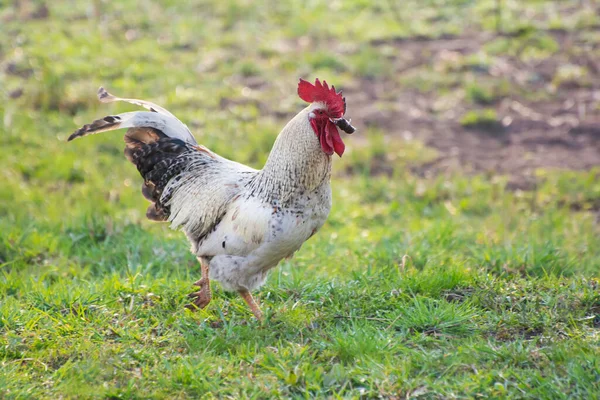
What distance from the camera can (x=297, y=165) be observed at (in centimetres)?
445

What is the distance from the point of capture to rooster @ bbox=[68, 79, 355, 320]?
14.5ft

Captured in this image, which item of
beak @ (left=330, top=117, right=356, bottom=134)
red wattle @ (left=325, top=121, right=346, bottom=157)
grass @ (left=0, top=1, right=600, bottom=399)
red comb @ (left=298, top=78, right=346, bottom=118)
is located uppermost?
red comb @ (left=298, top=78, right=346, bottom=118)

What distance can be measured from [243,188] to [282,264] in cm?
135

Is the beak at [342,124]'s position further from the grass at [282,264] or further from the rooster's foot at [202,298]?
the rooster's foot at [202,298]

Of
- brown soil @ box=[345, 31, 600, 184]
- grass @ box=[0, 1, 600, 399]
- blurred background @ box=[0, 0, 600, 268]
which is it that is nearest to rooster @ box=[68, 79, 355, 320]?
grass @ box=[0, 1, 600, 399]

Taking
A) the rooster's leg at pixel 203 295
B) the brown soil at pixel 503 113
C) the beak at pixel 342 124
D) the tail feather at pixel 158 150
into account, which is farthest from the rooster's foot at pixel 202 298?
the brown soil at pixel 503 113

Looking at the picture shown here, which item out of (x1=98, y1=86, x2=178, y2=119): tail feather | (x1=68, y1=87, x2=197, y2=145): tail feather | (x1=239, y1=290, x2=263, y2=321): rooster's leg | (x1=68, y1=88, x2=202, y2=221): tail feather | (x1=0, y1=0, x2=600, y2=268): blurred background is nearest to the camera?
(x1=239, y1=290, x2=263, y2=321): rooster's leg

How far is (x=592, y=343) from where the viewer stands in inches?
165

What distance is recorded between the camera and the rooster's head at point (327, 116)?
440 cm

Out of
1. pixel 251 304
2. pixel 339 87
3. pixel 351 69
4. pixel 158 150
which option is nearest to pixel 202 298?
pixel 251 304

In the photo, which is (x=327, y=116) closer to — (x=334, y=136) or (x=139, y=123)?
(x=334, y=136)

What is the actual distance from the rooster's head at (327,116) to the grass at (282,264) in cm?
117

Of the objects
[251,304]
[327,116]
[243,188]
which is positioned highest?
[327,116]

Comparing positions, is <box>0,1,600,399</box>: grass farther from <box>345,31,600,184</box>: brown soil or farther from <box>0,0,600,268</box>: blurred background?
<box>345,31,600,184</box>: brown soil
